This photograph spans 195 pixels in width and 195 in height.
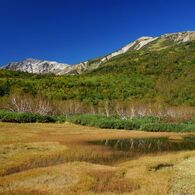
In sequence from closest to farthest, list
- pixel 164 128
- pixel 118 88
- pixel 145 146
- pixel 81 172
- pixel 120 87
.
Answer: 1. pixel 81 172
2. pixel 145 146
3. pixel 164 128
4. pixel 118 88
5. pixel 120 87

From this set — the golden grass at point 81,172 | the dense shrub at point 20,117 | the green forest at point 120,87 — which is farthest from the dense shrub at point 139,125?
the green forest at point 120,87

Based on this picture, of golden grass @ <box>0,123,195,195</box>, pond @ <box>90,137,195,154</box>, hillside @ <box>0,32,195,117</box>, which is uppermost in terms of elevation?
hillside @ <box>0,32,195,117</box>

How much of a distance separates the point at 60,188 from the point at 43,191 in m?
1.24

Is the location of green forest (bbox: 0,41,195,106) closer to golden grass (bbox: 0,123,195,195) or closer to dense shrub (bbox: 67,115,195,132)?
dense shrub (bbox: 67,115,195,132)

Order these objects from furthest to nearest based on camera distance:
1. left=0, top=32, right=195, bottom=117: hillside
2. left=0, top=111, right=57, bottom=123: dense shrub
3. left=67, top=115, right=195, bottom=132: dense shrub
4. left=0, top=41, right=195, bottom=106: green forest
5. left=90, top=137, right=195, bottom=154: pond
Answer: left=0, top=41, right=195, bottom=106: green forest, left=0, top=32, right=195, bottom=117: hillside, left=0, top=111, right=57, bottom=123: dense shrub, left=67, top=115, right=195, bottom=132: dense shrub, left=90, top=137, right=195, bottom=154: pond

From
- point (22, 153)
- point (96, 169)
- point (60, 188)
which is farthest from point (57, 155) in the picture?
point (60, 188)

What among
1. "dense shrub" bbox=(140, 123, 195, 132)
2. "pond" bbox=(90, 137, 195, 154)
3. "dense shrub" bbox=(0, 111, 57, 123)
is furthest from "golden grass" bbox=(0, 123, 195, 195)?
"dense shrub" bbox=(0, 111, 57, 123)

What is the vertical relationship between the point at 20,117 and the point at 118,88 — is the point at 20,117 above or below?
below

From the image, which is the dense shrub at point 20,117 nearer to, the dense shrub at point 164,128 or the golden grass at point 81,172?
the dense shrub at point 164,128

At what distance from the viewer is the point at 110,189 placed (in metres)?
23.5

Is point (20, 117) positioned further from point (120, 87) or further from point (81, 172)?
point (120, 87)

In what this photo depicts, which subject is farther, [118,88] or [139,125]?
[118,88]

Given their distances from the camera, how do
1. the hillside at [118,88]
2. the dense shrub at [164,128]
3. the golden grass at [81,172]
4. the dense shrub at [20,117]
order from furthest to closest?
the hillside at [118,88]
the dense shrub at [20,117]
the dense shrub at [164,128]
the golden grass at [81,172]

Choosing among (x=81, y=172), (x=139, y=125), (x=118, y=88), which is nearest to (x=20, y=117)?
(x=139, y=125)
